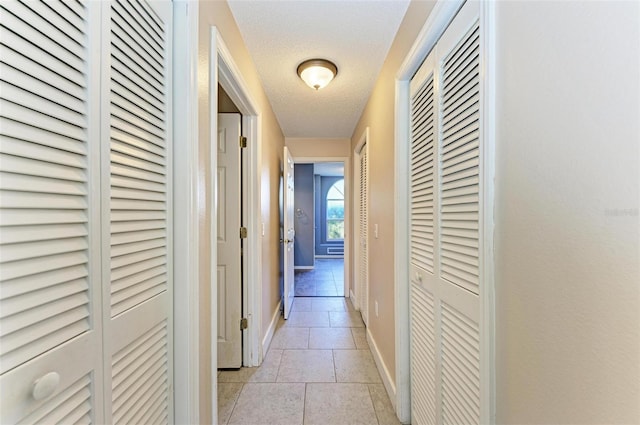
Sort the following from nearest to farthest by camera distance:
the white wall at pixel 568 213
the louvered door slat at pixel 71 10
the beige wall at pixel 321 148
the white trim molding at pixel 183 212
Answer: the white wall at pixel 568 213
the louvered door slat at pixel 71 10
the white trim molding at pixel 183 212
the beige wall at pixel 321 148

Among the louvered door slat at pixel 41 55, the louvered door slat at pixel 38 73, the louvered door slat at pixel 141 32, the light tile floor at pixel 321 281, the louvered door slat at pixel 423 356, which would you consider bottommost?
Result: the light tile floor at pixel 321 281

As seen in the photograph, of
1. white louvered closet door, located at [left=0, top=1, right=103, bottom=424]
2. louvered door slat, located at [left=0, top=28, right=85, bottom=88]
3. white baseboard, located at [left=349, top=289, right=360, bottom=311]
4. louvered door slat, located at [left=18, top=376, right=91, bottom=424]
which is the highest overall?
louvered door slat, located at [left=0, top=28, right=85, bottom=88]

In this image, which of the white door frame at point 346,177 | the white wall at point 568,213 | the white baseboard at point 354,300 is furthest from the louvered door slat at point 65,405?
the white door frame at point 346,177

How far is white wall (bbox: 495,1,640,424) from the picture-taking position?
49 centimetres

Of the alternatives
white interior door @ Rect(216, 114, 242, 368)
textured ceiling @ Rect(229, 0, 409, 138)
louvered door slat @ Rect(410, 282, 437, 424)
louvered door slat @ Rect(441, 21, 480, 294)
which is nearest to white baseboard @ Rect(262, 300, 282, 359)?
white interior door @ Rect(216, 114, 242, 368)

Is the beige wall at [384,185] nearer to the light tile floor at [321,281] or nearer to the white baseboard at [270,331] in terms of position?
Answer: the white baseboard at [270,331]

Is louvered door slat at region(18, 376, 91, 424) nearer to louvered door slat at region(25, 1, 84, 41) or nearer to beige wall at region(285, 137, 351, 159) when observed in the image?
louvered door slat at region(25, 1, 84, 41)

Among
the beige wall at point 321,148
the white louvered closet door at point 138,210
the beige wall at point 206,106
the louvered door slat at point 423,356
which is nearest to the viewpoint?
the white louvered closet door at point 138,210

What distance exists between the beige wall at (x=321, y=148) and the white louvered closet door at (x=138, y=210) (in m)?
3.11

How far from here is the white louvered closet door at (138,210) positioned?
77cm

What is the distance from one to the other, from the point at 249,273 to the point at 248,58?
5.16 ft

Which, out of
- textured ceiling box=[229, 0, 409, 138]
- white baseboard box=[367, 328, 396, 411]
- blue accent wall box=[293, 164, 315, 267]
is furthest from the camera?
blue accent wall box=[293, 164, 315, 267]

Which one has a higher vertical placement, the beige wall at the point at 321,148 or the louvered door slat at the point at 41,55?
the beige wall at the point at 321,148

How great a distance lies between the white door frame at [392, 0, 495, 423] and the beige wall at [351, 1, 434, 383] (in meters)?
0.13
